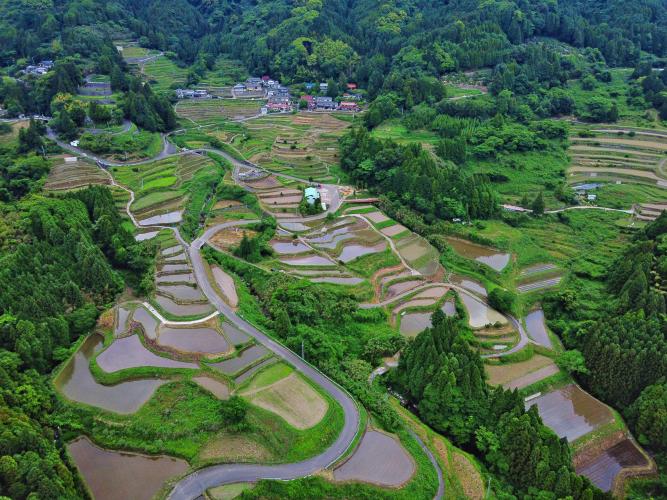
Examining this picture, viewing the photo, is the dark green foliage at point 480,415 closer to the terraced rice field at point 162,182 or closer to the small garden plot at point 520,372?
the small garden plot at point 520,372

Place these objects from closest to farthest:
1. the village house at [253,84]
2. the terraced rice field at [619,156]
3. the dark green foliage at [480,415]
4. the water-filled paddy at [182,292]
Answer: the dark green foliage at [480,415] < the water-filled paddy at [182,292] < the terraced rice field at [619,156] < the village house at [253,84]

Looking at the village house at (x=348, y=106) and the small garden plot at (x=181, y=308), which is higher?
the village house at (x=348, y=106)

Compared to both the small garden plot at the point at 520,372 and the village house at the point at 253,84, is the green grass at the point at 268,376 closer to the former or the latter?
the small garden plot at the point at 520,372

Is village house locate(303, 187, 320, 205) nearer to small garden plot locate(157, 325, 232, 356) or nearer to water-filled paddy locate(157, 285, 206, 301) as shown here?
water-filled paddy locate(157, 285, 206, 301)

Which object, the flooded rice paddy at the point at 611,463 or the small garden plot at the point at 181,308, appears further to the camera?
the small garden plot at the point at 181,308

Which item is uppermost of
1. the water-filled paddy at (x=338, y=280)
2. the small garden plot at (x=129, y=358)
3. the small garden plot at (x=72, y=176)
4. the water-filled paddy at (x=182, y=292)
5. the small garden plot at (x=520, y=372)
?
the small garden plot at (x=72, y=176)

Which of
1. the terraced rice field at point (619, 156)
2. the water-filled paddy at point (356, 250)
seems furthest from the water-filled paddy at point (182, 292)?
the terraced rice field at point (619, 156)

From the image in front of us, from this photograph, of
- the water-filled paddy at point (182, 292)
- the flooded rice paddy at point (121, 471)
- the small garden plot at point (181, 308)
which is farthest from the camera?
the water-filled paddy at point (182, 292)
